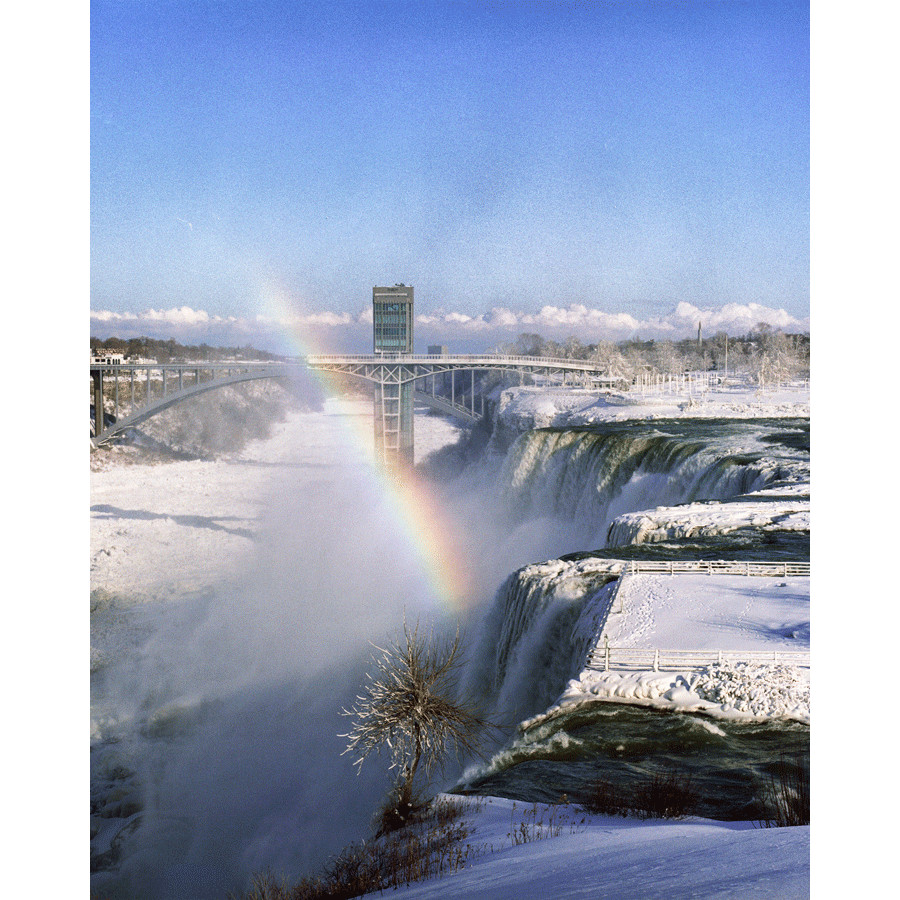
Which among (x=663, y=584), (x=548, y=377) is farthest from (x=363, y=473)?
(x=663, y=584)

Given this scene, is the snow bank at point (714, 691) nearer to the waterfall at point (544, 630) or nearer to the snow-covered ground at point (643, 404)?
the waterfall at point (544, 630)

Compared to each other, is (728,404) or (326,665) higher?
(728,404)

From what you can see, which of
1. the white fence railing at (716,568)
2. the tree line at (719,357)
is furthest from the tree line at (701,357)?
the white fence railing at (716,568)

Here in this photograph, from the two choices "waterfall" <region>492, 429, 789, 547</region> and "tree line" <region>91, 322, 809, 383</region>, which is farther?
"tree line" <region>91, 322, 809, 383</region>

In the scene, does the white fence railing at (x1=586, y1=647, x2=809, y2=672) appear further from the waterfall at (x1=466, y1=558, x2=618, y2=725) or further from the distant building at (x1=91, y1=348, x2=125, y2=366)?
the distant building at (x1=91, y1=348, x2=125, y2=366)

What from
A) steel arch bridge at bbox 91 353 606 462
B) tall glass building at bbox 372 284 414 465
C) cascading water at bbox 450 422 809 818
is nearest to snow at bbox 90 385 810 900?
cascading water at bbox 450 422 809 818
